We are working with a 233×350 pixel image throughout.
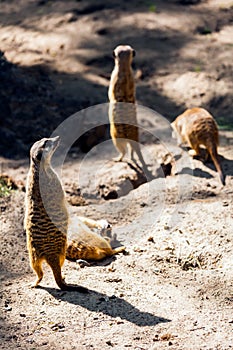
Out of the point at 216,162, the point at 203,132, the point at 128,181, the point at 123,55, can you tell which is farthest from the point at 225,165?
the point at 123,55

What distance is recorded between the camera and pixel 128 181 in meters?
6.51

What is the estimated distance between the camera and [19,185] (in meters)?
6.36

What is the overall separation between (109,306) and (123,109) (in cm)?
302

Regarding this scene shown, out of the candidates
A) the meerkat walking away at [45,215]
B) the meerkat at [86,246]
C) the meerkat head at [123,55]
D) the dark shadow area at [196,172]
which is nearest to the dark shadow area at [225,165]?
the dark shadow area at [196,172]

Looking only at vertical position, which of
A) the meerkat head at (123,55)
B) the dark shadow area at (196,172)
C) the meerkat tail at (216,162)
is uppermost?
the meerkat head at (123,55)

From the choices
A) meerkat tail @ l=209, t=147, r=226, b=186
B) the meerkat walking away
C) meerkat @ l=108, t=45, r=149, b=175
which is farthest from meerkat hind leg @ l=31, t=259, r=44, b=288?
meerkat @ l=108, t=45, r=149, b=175

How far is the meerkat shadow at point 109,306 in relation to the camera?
3.93 metres

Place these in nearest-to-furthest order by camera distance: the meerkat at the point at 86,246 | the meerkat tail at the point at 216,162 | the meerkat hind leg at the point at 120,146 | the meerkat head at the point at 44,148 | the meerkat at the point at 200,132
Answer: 1. the meerkat head at the point at 44,148
2. the meerkat at the point at 86,246
3. the meerkat tail at the point at 216,162
4. the meerkat at the point at 200,132
5. the meerkat hind leg at the point at 120,146

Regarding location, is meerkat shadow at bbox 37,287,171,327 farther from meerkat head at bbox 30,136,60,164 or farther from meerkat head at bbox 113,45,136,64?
meerkat head at bbox 113,45,136,64

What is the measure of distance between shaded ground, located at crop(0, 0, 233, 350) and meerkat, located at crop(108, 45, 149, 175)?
24cm

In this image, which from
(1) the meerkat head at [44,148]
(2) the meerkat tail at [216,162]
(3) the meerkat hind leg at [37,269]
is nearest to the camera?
(1) the meerkat head at [44,148]

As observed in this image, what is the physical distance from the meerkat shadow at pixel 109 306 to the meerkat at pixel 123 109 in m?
2.64

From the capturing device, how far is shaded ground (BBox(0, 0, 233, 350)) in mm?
3924

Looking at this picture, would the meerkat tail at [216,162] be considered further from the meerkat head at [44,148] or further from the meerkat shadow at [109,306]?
the meerkat head at [44,148]
